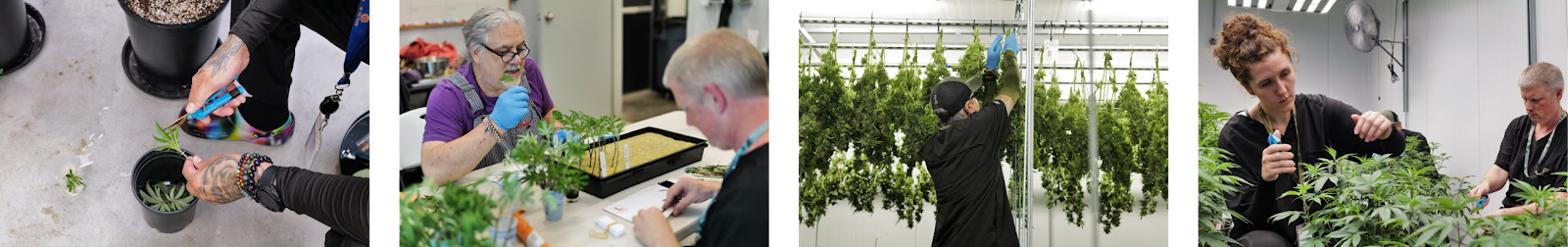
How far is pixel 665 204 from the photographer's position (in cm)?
252

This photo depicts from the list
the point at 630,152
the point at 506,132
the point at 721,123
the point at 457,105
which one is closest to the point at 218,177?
Result: the point at 457,105

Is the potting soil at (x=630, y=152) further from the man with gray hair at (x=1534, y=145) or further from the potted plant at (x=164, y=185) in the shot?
the man with gray hair at (x=1534, y=145)

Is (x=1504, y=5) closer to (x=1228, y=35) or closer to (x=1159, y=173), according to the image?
(x=1228, y=35)

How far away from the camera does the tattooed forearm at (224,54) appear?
8.44 ft

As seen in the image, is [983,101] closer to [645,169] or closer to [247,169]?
[645,169]

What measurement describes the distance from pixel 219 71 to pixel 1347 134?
333cm

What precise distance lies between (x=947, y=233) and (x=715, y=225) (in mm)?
706

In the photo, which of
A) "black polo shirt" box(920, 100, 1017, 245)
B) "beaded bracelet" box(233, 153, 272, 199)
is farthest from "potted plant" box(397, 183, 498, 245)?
"black polo shirt" box(920, 100, 1017, 245)

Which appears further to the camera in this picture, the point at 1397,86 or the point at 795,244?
the point at 795,244

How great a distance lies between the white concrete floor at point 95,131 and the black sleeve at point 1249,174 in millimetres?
2586

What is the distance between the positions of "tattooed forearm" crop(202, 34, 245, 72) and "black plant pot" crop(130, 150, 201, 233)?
274 millimetres

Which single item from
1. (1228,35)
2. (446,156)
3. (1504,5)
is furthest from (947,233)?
(1504,5)

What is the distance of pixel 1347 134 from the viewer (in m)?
2.50

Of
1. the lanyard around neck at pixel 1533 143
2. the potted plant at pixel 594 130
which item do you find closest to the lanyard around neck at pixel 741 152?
the potted plant at pixel 594 130
